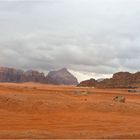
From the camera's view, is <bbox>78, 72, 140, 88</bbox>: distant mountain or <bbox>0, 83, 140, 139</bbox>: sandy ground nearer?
<bbox>0, 83, 140, 139</bbox>: sandy ground

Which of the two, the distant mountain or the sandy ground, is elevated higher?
the distant mountain

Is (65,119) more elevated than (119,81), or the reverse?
(119,81)

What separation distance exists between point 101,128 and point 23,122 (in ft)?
16.6

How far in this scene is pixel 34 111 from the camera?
93.7 feet

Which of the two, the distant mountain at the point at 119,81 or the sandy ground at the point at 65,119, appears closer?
the sandy ground at the point at 65,119

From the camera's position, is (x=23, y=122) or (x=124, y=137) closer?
(x=124, y=137)

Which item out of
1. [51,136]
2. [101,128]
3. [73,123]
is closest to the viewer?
[51,136]

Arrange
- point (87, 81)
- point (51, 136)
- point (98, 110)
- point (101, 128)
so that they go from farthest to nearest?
1. point (87, 81)
2. point (98, 110)
3. point (101, 128)
4. point (51, 136)

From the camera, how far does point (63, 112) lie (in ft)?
95.3

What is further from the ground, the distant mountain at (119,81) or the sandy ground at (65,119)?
the distant mountain at (119,81)

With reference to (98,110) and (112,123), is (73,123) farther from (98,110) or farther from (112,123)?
(98,110)

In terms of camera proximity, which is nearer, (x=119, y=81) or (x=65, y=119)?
(x=65, y=119)

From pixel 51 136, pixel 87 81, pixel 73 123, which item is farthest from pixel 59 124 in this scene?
pixel 87 81

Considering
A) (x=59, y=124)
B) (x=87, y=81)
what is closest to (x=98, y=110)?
(x=59, y=124)
